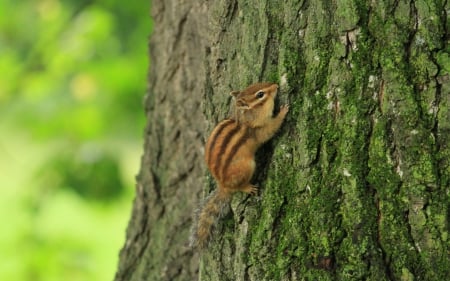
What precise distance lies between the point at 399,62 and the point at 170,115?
147cm

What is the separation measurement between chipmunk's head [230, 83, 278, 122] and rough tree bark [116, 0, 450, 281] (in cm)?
4

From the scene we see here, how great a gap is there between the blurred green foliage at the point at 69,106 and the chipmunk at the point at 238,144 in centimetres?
233

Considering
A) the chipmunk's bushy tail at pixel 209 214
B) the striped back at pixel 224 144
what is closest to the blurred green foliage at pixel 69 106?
the chipmunk's bushy tail at pixel 209 214

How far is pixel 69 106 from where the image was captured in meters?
4.98

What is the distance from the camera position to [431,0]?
214cm

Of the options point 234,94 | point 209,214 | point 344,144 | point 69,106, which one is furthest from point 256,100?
point 69,106

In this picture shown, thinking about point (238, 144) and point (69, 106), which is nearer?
point (238, 144)

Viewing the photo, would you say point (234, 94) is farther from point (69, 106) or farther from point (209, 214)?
point (69, 106)

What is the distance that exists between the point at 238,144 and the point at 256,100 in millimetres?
180

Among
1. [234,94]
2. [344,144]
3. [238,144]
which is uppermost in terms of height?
[234,94]

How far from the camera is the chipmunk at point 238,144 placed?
7.96ft

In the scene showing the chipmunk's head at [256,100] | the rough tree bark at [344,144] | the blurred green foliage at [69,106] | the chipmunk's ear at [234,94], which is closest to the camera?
the rough tree bark at [344,144]

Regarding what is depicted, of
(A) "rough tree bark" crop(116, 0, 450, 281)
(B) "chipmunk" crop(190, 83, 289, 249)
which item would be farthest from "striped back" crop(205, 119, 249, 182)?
(A) "rough tree bark" crop(116, 0, 450, 281)

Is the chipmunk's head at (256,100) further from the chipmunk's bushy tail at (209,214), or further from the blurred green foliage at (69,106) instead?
the blurred green foliage at (69,106)
